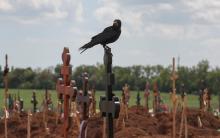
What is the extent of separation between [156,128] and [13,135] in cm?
463

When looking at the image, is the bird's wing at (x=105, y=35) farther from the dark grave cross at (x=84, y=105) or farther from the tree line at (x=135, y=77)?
the tree line at (x=135, y=77)

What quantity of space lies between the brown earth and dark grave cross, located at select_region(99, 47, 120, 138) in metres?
8.73

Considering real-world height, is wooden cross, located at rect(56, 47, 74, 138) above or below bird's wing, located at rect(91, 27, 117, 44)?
below

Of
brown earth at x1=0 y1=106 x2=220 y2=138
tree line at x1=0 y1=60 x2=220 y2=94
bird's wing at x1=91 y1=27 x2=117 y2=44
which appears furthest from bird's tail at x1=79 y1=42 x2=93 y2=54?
tree line at x1=0 y1=60 x2=220 y2=94

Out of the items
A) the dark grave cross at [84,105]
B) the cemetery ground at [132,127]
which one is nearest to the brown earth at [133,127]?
the cemetery ground at [132,127]

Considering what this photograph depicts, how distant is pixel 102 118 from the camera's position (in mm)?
19469

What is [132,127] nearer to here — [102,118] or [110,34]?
[102,118]

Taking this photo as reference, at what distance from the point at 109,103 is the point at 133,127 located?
449 inches

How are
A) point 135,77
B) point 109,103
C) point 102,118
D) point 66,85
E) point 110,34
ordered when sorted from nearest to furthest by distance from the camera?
point 109,103 → point 110,34 → point 66,85 → point 102,118 → point 135,77

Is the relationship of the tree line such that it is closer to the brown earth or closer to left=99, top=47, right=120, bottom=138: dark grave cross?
the brown earth

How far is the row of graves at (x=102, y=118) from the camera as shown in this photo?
8.58m

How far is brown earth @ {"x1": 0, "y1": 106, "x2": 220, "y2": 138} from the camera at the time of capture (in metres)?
18.3

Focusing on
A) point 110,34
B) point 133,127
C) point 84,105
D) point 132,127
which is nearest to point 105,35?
point 110,34

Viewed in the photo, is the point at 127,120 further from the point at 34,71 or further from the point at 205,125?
the point at 34,71
